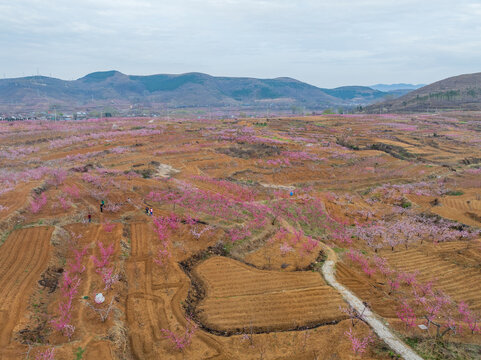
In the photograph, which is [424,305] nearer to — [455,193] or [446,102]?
[455,193]

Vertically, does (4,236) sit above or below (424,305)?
above

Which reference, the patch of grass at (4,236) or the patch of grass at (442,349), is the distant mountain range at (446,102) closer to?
the patch of grass at (442,349)

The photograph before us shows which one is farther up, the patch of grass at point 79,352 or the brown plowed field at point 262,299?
the patch of grass at point 79,352

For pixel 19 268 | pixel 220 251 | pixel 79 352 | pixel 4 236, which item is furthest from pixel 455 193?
pixel 4 236

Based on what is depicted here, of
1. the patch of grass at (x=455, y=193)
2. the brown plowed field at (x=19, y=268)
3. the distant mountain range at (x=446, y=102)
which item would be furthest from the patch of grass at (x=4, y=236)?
the distant mountain range at (x=446, y=102)

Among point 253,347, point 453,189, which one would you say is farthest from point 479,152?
point 253,347

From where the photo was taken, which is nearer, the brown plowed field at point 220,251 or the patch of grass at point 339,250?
the brown plowed field at point 220,251

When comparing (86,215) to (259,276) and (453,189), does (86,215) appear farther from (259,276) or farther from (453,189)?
(453,189)
